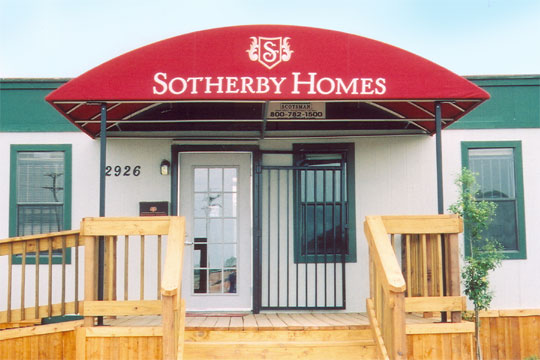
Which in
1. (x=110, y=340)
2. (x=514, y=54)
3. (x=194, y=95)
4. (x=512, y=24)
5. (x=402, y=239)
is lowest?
(x=110, y=340)

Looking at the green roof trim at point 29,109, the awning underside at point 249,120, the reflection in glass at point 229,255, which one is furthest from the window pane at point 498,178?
the green roof trim at point 29,109

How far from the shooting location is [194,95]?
553cm

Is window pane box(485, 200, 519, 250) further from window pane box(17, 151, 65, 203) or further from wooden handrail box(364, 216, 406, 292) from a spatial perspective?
window pane box(17, 151, 65, 203)

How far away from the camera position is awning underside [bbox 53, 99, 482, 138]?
674 centimetres

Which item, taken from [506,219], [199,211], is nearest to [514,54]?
[506,219]

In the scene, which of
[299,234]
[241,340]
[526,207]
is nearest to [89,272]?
[241,340]

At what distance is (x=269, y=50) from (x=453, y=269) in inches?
102

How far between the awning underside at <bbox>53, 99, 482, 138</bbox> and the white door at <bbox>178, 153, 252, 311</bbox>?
0.36 metres

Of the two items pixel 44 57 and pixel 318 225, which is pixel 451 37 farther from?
pixel 44 57

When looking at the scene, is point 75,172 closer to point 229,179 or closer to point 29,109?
point 29,109

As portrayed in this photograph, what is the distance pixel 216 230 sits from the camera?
24.4 ft

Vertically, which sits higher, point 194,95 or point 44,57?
point 44,57

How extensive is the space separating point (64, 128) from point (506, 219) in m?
5.59

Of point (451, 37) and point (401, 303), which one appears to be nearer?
point (401, 303)
